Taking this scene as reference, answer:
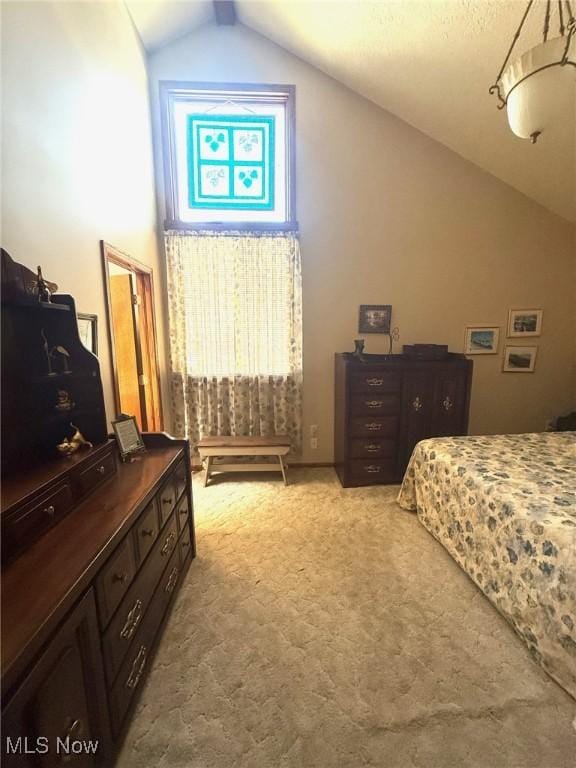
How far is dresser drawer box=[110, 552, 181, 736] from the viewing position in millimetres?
1026

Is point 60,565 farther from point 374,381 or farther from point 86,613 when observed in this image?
point 374,381

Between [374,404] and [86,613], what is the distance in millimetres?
2334

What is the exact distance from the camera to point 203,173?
2.95 meters

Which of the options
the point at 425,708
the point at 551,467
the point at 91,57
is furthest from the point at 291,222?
the point at 425,708

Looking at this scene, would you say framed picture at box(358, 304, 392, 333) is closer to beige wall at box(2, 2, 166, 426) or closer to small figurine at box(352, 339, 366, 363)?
small figurine at box(352, 339, 366, 363)

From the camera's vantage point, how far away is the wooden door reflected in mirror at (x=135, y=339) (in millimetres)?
2469

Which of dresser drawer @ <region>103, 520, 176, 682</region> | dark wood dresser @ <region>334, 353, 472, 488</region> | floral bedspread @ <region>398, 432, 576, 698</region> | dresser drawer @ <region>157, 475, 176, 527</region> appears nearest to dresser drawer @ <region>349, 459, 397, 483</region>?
dark wood dresser @ <region>334, 353, 472, 488</region>

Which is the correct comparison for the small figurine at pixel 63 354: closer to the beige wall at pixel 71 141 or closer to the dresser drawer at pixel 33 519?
the beige wall at pixel 71 141

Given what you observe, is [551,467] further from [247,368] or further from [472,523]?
[247,368]

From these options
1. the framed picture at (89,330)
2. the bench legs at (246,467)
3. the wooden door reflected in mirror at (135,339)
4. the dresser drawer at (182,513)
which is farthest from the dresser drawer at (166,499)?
the bench legs at (246,467)

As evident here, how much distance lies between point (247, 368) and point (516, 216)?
3.01 metres

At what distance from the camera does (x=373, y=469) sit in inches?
112

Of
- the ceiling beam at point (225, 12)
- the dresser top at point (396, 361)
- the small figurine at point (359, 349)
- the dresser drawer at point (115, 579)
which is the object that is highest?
the ceiling beam at point (225, 12)

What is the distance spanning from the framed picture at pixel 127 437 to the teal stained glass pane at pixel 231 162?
89.8 inches
